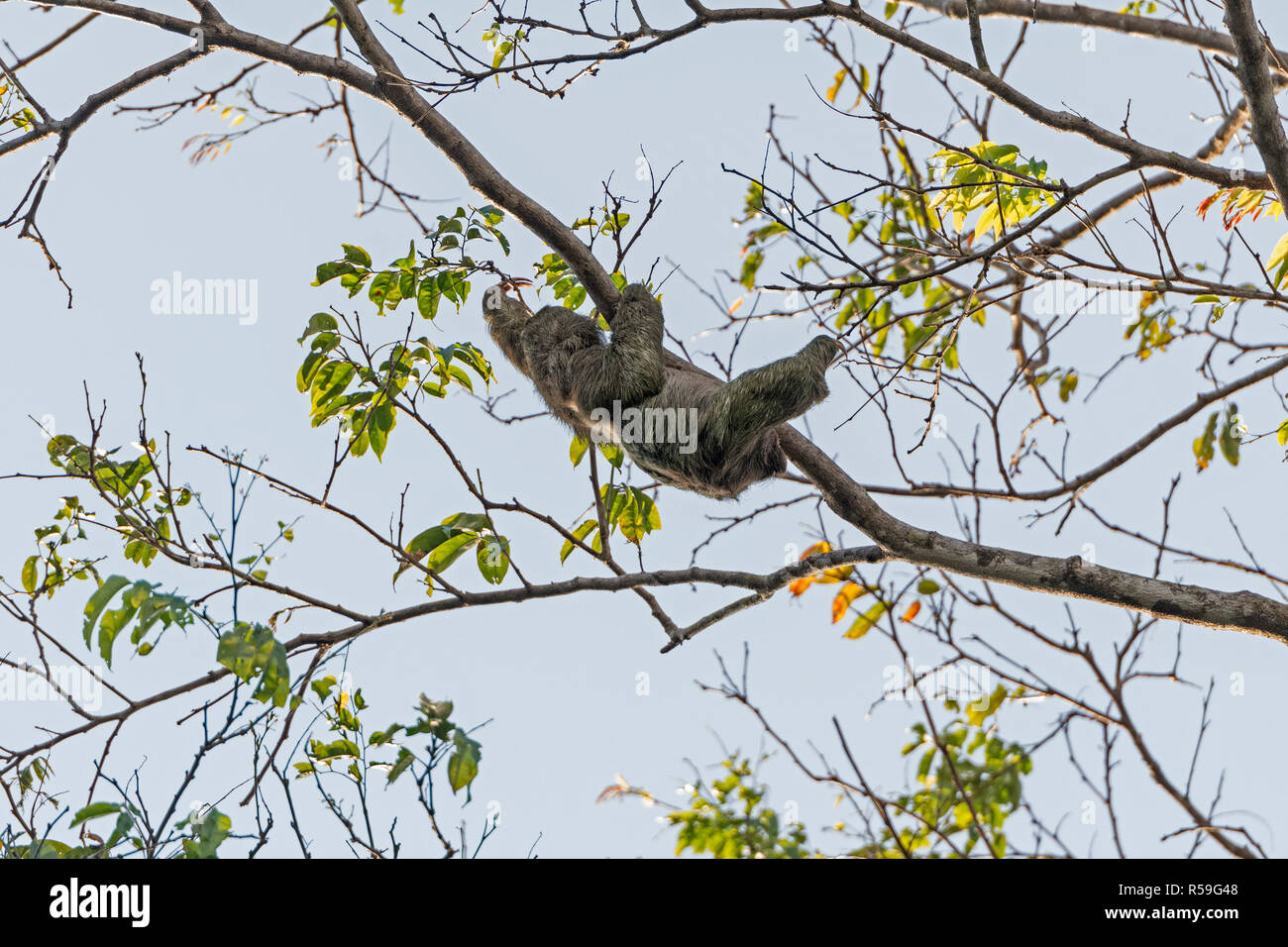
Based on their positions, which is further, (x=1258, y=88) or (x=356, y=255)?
(x=356, y=255)

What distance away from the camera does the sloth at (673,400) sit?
5363 millimetres

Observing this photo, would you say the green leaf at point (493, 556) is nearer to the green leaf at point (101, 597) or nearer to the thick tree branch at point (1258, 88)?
the green leaf at point (101, 597)

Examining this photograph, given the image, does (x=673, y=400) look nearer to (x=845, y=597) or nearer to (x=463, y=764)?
(x=845, y=597)

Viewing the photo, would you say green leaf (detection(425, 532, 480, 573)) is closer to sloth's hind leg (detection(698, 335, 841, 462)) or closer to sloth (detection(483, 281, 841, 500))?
sloth (detection(483, 281, 841, 500))

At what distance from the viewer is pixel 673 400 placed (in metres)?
5.90

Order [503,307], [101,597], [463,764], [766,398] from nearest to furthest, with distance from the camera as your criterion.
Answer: [101,597]
[463,764]
[766,398]
[503,307]
